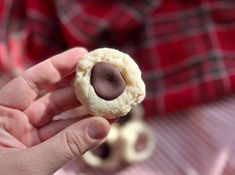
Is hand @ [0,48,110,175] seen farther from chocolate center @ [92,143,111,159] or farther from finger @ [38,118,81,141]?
chocolate center @ [92,143,111,159]

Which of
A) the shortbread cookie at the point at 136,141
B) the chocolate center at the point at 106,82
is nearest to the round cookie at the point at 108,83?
the chocolate center at the point at 106,82

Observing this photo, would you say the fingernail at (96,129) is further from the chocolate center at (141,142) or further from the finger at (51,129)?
the chocolate center at (141,142)

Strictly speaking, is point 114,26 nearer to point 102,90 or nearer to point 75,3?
point 75,3

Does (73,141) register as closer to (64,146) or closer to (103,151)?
(64,146)

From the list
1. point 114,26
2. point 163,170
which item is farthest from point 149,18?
point 163,170

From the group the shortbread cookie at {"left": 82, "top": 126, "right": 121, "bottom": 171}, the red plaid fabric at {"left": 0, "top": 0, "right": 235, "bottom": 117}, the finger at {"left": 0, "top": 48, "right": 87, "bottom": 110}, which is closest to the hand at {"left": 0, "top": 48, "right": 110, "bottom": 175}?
the finger at {"left": 0, "top": 48, "right": 87, "bottom": 110}
